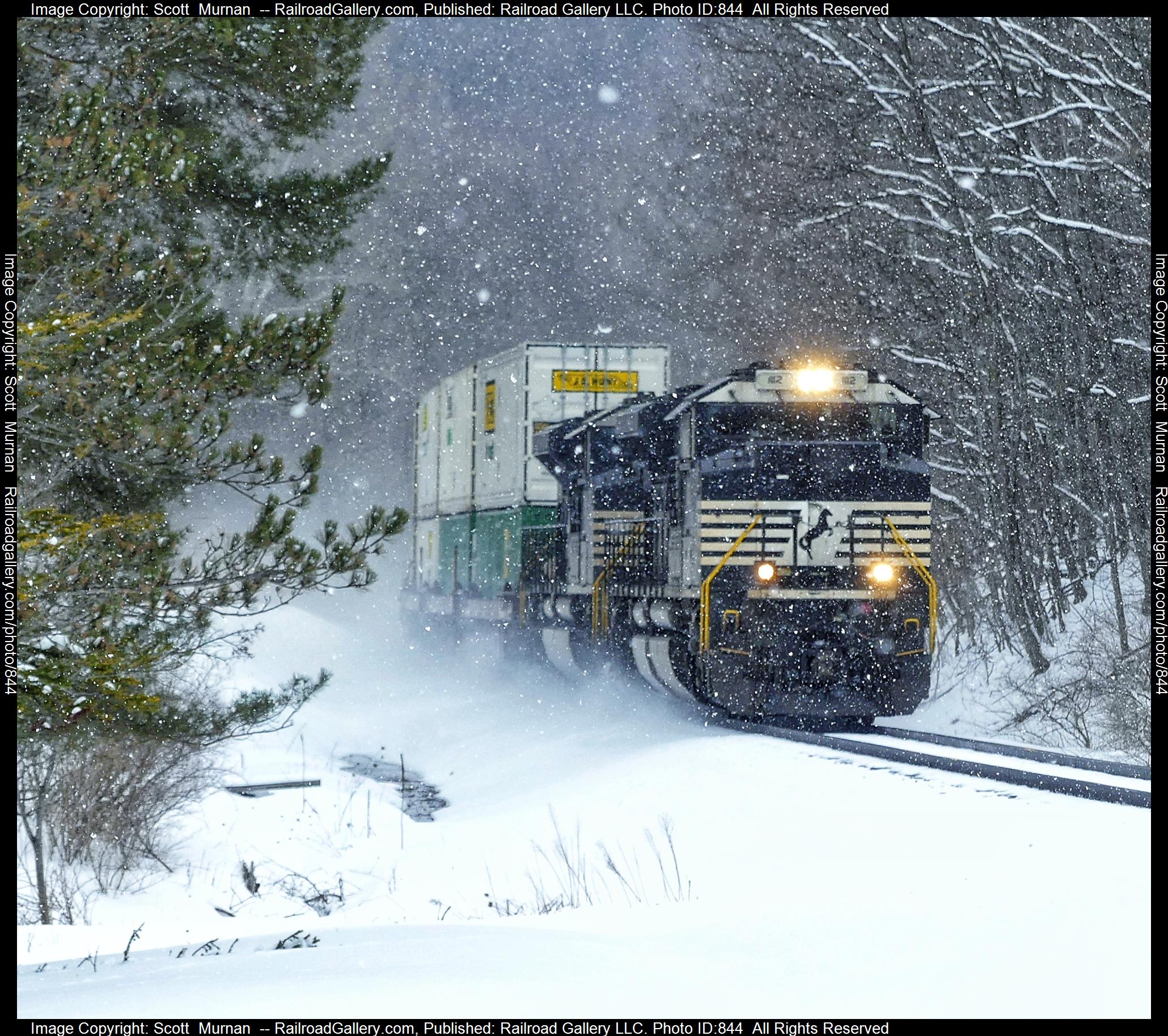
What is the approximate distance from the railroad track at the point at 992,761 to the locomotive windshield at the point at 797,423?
2873mm

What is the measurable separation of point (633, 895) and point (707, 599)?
162 inches

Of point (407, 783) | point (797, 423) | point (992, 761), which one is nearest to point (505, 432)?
point (407, 783)

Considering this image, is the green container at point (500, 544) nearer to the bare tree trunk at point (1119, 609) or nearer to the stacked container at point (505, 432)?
the stacked container at point (505, 432)

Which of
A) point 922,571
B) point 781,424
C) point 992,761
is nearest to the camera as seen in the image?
point 992,761

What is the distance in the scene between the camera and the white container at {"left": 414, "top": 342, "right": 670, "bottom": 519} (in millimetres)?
17656

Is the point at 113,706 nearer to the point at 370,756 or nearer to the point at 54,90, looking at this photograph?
the point at 54,90

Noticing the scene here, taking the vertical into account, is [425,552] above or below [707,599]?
above

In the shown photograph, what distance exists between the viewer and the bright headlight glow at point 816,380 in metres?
12.5

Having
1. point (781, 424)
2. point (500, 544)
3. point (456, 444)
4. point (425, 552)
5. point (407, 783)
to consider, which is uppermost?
point (456, 444)

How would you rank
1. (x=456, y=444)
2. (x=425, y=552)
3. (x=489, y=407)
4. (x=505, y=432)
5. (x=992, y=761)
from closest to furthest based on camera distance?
(x=992, y=761) → (x=505, y=432) → (x=489, y=407) → (x=456, y=444) → (x=425, y=552)

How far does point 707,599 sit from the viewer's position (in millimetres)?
12211

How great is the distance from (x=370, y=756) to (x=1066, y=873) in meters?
12.7

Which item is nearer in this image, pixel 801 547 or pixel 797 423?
pixel 801 547

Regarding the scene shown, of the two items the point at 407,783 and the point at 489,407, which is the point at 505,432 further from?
the point at 407,783
